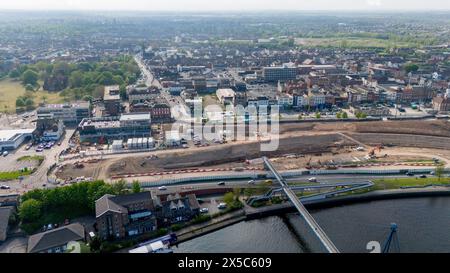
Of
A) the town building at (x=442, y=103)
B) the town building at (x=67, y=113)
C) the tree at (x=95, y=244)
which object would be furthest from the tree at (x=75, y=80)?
the town building at (x=442, y=103)

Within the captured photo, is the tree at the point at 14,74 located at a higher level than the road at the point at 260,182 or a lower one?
higher

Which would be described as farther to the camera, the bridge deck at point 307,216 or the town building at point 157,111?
the town building at point 157,111

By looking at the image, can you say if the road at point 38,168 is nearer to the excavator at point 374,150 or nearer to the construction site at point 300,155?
the construction site at point 300,155

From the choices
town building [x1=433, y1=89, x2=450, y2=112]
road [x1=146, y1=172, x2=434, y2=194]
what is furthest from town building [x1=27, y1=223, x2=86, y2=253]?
town building [x1=433, y1=89, x2=450, y2=112]

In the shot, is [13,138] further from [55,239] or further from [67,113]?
[55,239]

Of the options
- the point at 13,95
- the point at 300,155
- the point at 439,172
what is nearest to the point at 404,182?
the point at 439,172
